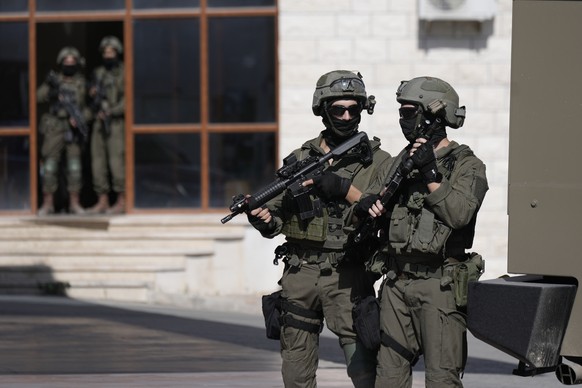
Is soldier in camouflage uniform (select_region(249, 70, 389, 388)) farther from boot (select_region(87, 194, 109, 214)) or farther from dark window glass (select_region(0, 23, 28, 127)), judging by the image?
dark window glass (select_region(0, 23, 28, 127))

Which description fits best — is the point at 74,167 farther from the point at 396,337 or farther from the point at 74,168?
the point at 396,337

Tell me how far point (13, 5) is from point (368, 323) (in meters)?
11.2

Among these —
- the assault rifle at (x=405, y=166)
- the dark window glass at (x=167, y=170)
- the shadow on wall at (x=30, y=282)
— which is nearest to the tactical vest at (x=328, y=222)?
the assault rifle at (x=405, y=166)

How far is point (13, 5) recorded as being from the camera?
1766 cm

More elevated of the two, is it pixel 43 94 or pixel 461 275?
pixel 43 94

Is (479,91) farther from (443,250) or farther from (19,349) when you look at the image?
(443,250)

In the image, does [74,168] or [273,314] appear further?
[74,168]

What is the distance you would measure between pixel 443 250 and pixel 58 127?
37.1 ft

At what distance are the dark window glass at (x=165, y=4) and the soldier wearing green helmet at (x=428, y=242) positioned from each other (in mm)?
10043

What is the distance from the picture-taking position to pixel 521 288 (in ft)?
20.1

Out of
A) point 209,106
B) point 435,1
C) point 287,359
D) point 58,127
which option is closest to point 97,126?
point 58,127

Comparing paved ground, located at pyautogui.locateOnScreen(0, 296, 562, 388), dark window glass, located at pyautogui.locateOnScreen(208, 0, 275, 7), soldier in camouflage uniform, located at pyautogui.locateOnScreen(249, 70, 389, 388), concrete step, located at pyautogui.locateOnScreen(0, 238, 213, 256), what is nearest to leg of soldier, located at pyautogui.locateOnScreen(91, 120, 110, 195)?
concrete step, located at pyautogui.locateOnScreen(0, 238, 213, 256)

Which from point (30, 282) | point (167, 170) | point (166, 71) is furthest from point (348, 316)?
point (166, 71)

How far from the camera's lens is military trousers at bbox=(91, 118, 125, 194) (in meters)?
18.0
